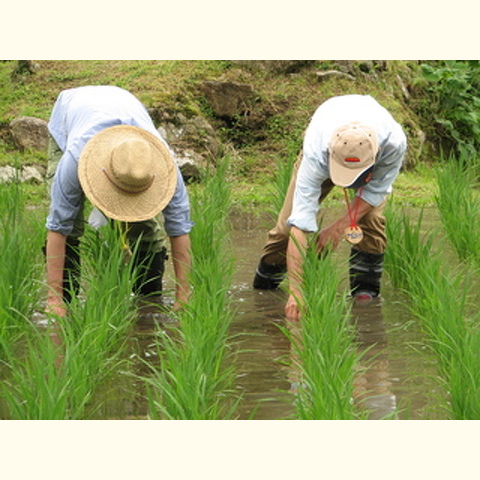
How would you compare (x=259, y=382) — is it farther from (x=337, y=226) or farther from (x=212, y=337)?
(x=337, y=226)

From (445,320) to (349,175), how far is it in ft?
2.54

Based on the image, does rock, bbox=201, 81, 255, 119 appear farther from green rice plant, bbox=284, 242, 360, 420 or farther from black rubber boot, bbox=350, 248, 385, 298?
green rice plant, bbox=284, 242, 360, 420

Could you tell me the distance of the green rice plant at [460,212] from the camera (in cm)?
543

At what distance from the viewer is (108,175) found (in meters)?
3.85

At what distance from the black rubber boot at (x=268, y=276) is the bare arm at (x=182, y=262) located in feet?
3.14

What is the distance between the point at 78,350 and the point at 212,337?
504mm

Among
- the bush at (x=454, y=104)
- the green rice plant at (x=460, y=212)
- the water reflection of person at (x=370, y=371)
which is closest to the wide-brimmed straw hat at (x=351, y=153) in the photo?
the water reflection of person at (x=370, y=371)

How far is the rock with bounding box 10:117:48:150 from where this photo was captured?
27.7ft

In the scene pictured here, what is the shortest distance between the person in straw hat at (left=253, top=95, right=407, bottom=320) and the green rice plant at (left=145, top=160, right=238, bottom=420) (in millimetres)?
385

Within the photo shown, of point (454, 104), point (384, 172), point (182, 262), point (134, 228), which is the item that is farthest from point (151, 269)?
point (454, 104)

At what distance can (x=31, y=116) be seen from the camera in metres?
8.75

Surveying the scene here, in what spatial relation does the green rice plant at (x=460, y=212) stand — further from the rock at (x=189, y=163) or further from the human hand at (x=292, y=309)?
the rock at (x=189, y=163)

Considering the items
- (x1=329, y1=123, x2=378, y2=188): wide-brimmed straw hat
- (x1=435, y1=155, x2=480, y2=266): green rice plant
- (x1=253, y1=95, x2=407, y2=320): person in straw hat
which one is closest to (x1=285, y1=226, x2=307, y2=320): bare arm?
(x1=253, y1=95, x2=407, y2=320): person in straw hat

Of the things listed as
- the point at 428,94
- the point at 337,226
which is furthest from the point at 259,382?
the point at 428,94
